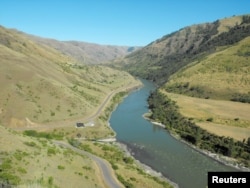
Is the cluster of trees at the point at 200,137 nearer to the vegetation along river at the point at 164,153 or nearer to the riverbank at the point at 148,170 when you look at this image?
the vegetation along river at the point at 164,153

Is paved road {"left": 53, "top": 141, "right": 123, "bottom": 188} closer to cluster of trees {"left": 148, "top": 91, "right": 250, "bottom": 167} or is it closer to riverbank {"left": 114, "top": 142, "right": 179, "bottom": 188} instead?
riverbank {"left": 114, "top": 142, "right": 179, "bottom": 188}

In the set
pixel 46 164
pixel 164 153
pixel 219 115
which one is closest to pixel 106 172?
pixel 46 164

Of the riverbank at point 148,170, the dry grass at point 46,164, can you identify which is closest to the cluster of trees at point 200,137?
the riverbank at point 148,170

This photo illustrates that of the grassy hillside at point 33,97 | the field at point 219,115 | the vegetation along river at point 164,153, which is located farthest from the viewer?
the grassy hillside at point 33,97

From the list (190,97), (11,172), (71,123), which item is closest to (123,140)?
(71,123)

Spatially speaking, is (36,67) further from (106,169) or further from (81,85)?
(106,169)
